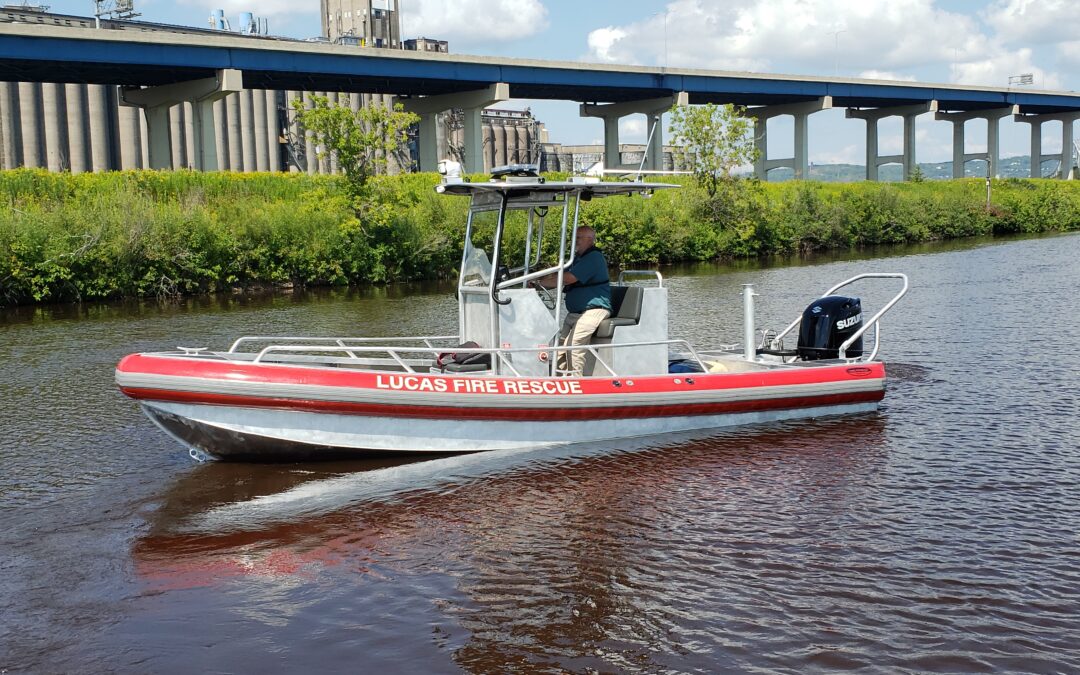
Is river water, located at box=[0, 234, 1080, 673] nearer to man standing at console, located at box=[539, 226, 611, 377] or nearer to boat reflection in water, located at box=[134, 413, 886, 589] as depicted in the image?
boat reflection in water, located at box=[134, 413, 886, 589]

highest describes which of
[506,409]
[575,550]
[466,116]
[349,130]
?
[466,116]

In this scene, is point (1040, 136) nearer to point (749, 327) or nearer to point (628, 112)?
point (628, 112)

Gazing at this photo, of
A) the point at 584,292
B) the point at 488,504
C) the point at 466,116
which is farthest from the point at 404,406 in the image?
the point at 466,116

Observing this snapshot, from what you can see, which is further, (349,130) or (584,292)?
(349,130)

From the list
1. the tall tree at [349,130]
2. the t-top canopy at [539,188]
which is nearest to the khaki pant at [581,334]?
the t-top canopy at [539,188]

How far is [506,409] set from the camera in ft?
32.3

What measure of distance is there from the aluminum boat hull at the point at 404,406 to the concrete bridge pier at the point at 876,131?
6300cm

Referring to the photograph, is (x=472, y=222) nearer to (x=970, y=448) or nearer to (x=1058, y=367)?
(x=970, y=448)

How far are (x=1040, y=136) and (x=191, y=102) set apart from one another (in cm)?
6554

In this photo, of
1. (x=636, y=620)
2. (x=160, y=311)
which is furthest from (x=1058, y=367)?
(x=160, y=311)

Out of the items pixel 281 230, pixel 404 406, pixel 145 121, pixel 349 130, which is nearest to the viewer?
pixel 404 406

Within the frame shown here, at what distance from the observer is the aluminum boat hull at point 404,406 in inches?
357

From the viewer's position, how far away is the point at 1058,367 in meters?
13.9

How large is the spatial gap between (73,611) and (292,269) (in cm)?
2544
